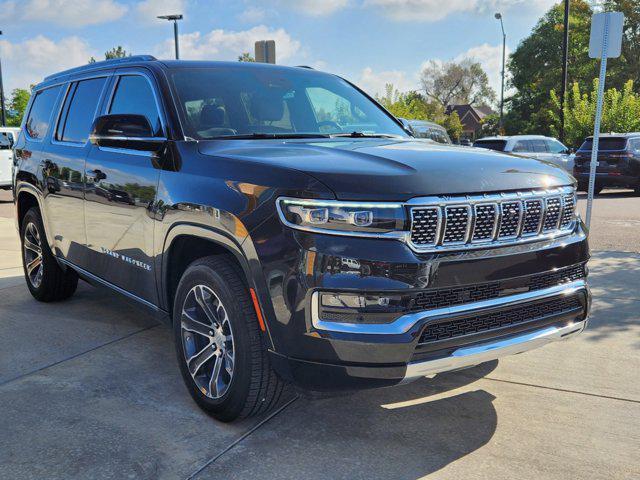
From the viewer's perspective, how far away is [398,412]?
3.36 metres

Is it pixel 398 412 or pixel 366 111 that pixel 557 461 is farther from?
pixel 366 111

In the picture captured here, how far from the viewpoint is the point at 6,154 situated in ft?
56.9

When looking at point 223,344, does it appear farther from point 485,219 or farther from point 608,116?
point 608,116

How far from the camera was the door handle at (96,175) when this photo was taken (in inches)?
160

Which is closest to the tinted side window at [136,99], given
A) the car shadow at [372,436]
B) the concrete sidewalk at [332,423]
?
the concrete sidewalk at [332,423]

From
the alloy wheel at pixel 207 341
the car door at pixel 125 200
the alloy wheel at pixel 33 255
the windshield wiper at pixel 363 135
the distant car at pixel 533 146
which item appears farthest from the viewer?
the distant car at pixel 533 146

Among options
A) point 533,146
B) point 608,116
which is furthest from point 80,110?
point 608,116

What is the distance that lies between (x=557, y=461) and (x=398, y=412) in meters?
0.83

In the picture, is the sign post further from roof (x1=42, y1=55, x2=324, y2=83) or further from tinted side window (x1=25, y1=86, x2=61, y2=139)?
tinted side window (x1=25, y1=86, x2=61, y2=139)

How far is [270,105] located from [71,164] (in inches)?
63.3

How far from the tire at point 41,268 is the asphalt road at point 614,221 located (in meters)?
6.60

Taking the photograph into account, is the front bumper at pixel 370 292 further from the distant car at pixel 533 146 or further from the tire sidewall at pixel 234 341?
the distant car at pixel 533 146

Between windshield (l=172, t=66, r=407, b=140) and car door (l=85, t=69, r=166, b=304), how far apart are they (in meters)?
0.25

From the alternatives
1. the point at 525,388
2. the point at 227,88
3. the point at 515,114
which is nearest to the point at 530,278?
the point at 525,388
